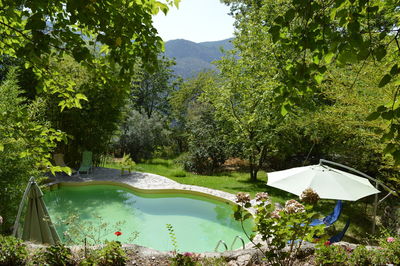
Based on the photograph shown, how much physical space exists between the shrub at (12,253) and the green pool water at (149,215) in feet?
10.5

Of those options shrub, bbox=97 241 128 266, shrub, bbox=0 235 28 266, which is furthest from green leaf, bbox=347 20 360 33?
shrub, bbox=0 235 28 266

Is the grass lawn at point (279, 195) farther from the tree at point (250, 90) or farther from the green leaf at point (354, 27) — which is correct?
the green leaf at point (354, 27)

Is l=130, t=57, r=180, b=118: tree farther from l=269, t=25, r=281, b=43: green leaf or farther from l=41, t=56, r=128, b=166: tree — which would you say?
l=269, t=25, r=281, b=43: green leaf

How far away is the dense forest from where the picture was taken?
5.70 feet

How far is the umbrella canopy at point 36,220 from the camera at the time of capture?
445cm

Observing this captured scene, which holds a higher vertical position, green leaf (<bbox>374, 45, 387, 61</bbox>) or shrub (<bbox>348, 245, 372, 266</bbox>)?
green leaf (<bbox>374, 45, 387, 61</bbox>)

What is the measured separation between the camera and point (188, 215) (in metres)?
8.79

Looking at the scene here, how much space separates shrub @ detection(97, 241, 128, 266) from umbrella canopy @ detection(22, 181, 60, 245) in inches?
69.4

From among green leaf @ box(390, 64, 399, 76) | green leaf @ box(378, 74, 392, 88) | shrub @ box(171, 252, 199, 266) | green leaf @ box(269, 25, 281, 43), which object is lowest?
shrub @ box(171, 252, 199, 266)

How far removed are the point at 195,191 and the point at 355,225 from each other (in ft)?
16.9

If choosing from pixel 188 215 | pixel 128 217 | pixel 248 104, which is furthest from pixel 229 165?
pixel 128 217

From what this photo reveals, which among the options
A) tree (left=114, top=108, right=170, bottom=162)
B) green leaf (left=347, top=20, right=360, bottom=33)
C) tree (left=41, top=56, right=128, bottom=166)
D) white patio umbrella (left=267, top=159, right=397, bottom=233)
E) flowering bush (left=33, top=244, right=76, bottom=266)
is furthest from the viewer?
tree (left=114, top=108, right=170, bottom=162)

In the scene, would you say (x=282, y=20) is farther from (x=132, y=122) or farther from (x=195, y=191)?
(x=132, y=122)

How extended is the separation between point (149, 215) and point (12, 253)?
5.75 meters
